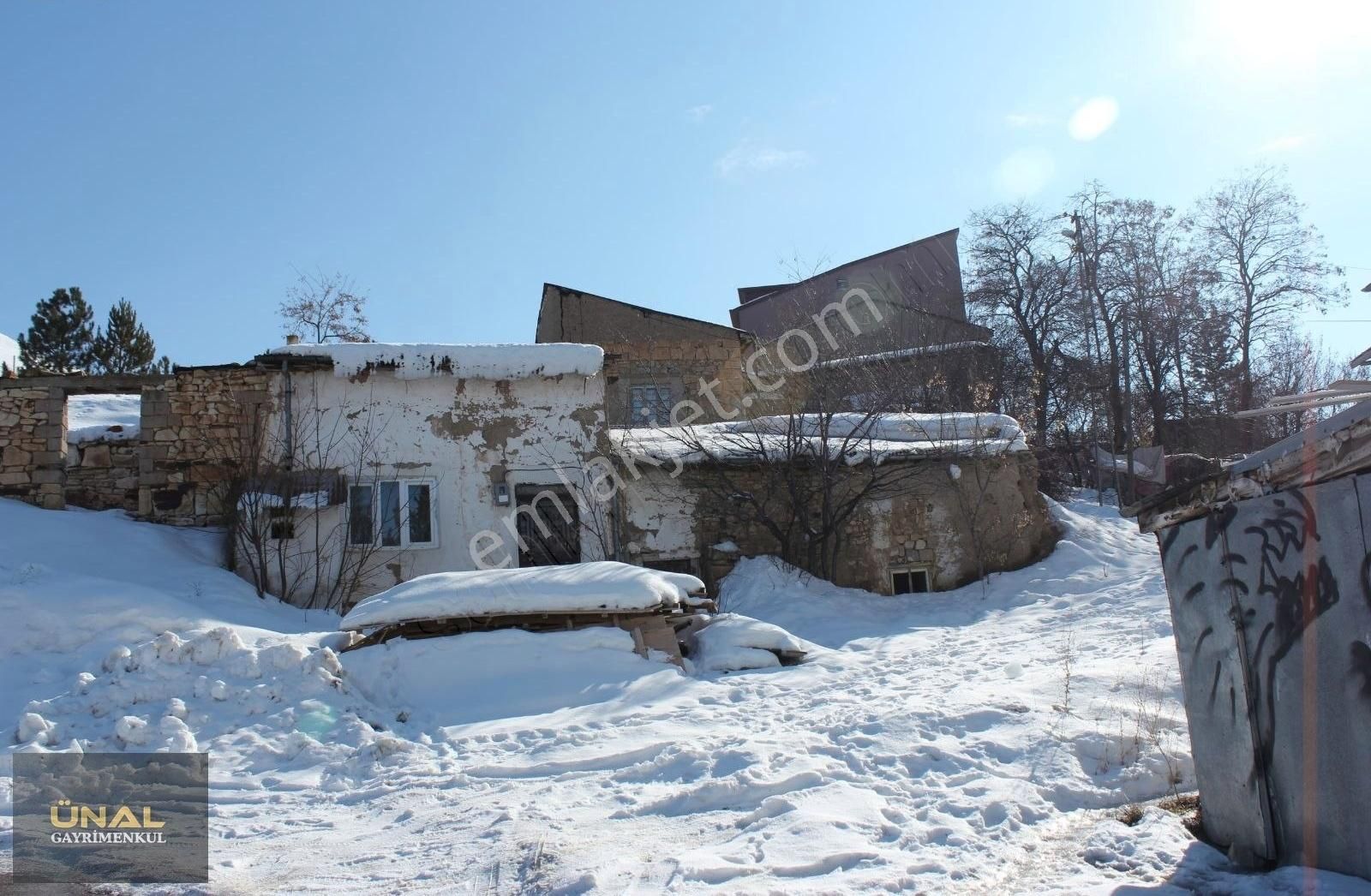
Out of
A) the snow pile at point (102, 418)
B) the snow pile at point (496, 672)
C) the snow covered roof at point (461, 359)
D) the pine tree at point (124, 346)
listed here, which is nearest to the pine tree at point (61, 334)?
the pine tree at point (124, 346)

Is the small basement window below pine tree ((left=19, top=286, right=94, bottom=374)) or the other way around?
below

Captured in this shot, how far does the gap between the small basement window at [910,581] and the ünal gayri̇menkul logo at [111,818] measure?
34.2 feet

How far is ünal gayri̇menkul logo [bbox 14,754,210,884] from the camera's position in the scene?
17.6 feet

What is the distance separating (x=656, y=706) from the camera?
849 cm

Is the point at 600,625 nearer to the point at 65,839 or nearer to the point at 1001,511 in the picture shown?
the point at 65,839

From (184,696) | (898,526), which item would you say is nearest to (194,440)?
(184,696)

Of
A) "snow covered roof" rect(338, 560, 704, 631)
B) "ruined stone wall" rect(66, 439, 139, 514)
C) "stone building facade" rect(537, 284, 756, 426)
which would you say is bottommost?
"snow covered roof" rect(338, 560, 704, 631)

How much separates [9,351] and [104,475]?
786 inches

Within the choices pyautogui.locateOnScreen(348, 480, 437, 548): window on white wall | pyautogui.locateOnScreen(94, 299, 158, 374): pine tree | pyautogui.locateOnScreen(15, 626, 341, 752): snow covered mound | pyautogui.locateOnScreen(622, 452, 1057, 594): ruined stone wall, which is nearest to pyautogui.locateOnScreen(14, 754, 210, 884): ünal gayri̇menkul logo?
pyautogui.locateOnScreen(15, 626, 341, 752): snow covered mound

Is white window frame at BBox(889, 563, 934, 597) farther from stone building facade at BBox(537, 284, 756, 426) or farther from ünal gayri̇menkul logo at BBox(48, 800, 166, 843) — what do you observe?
ünal gayri̇menkul logo at BBox(48, 800, 166, 843)

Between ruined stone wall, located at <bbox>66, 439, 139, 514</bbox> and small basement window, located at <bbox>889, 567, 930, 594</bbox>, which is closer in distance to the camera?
ruined stone wall, located at <bbox>66, 439, 139, 514</bbox>

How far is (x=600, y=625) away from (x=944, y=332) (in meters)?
15.0

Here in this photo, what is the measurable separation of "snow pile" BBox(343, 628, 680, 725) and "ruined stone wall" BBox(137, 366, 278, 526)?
18.2ft

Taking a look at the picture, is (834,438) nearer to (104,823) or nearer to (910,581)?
(910,581)
